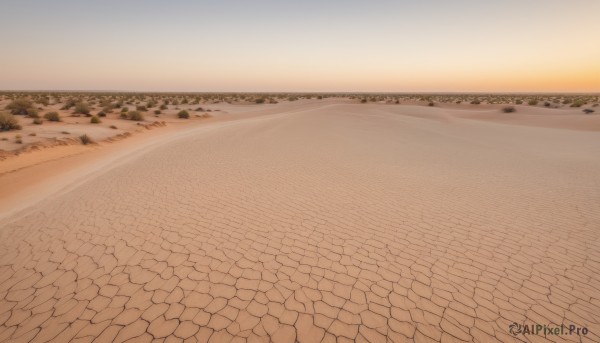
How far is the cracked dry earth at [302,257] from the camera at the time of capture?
10.5 feet

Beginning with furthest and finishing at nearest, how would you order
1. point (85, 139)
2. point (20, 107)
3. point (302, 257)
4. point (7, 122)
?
point (20, 107) < point (7, 122) < point (85, 139) < point (302, 257)

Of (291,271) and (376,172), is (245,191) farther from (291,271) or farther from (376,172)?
(376,172)

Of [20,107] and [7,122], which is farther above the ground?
[20,107]

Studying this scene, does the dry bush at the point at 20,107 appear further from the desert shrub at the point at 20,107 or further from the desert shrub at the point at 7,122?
the desert shrub at the point at 7,122

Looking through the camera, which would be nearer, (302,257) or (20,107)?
(302,257)

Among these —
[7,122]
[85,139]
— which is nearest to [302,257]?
[85,139]

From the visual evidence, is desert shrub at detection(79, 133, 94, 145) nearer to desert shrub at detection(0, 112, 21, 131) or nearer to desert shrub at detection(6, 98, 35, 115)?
desert shrub at detection(0, 112, 21, 131)

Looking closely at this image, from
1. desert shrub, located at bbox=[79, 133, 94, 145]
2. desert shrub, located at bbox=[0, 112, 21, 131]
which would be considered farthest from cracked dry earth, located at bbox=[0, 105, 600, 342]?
desert shrub, located at bbox=[0, 112, 21, 131]

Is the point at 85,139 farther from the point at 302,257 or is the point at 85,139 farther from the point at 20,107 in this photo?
the point at 302,257

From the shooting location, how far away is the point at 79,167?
1024 cm

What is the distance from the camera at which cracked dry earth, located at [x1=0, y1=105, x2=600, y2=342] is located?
319cm

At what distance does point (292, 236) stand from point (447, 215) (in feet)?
11.4

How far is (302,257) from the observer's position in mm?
4422

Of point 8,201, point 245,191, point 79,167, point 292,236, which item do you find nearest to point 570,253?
point 292,236
